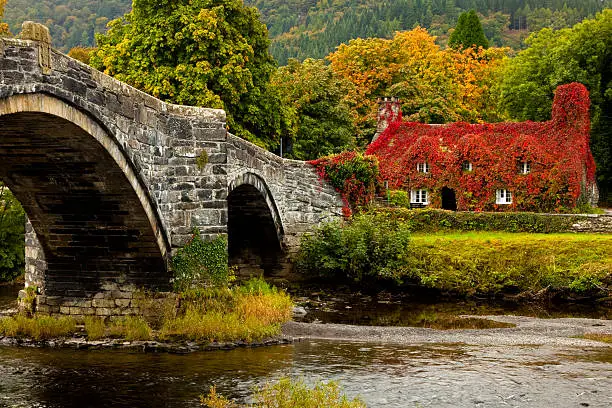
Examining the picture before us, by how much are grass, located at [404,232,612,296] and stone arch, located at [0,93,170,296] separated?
9.94 metres

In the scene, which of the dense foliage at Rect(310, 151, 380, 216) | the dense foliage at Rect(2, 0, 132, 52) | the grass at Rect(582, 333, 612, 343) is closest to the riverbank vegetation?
the dense foliage at Rect(310, 151, 380, 216)

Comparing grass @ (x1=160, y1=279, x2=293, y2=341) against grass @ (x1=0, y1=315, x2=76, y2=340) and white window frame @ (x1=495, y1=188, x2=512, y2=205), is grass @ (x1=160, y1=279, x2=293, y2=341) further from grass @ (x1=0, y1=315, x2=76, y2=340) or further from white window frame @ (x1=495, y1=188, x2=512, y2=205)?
white window frame @ (x1=495, y1=188, x2=512, y2=205)

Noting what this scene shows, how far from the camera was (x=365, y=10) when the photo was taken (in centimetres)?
9606

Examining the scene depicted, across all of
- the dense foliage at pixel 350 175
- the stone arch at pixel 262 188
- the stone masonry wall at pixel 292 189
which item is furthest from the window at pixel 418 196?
the stone arch at pixel 262 188

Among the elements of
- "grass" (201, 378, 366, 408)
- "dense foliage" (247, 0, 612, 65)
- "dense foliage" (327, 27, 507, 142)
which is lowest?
"grass" (201, 378, 366, 408)

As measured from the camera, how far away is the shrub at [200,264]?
1838 cm

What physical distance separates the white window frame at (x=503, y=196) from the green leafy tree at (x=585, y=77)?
975 cm

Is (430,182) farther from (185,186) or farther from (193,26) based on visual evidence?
(185,186)

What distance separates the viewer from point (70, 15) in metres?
106

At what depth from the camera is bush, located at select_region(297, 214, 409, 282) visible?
25.8 m

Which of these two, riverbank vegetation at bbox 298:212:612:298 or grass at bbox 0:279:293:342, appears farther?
riverbank vegetation at bbox 298:212:612:298

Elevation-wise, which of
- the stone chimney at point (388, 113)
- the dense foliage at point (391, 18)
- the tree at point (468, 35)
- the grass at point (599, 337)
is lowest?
the grass at point (599, 337)

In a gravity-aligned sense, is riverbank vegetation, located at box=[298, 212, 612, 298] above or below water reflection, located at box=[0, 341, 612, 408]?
above

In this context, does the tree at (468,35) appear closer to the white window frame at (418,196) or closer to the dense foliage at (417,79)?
the dense foliage at (417,79)
